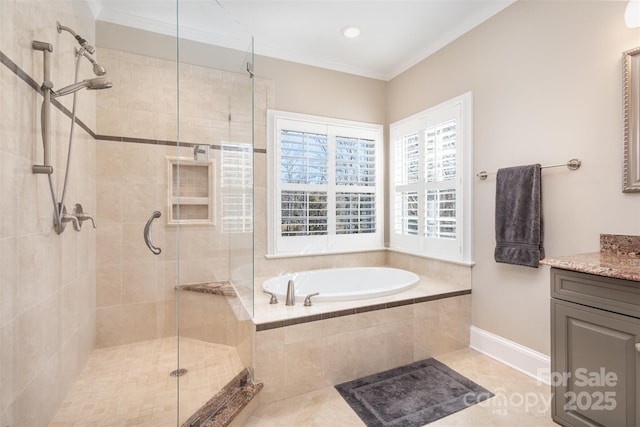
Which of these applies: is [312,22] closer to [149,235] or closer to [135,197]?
[135,197]

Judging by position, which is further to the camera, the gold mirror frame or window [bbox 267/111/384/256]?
window [bbox 267/111/384/256]

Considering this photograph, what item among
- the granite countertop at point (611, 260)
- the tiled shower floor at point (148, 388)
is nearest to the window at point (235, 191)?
the tiled shower floor at point (148, 388)

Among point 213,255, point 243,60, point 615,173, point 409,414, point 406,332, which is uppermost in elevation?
point 243,60

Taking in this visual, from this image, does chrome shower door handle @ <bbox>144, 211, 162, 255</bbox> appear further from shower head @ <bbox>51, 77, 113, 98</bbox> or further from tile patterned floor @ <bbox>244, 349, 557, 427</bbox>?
tile patterned floor @ <bbox>244, 349, 557, 427</bbox>

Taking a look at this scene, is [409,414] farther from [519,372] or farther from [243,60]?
[243,60]

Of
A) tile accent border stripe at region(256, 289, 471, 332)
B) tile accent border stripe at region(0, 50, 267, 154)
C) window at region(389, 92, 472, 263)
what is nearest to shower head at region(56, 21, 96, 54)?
tile accent border stripe at region(0, 50, 267, 154)

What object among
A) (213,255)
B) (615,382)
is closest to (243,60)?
(213,255)

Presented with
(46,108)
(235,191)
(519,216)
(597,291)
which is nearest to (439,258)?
(519,216)

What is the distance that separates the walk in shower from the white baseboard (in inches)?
73.5

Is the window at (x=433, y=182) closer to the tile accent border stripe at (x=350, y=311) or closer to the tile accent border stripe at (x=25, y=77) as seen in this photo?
the tile accent border stripe at (x=350, y=311)

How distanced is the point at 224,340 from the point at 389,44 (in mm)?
2910

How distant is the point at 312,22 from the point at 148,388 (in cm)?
294

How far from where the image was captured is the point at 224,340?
1.94 m

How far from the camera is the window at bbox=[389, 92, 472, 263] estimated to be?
2.64 m
